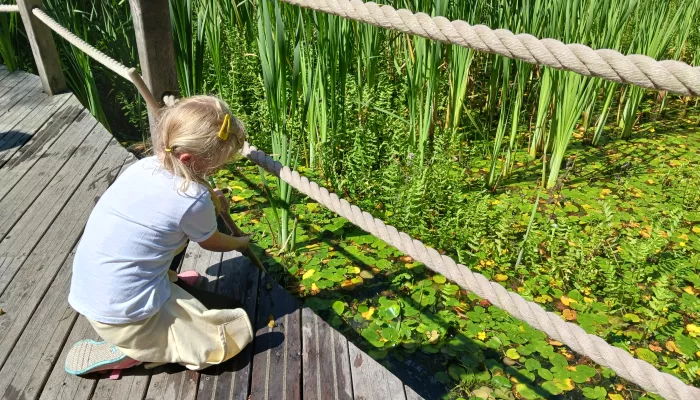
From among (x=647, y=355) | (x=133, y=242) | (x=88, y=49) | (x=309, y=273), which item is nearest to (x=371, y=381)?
(x=133, y=242)

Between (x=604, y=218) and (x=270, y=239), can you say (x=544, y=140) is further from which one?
(x=270, y=239)

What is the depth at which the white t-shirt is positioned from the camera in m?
1.45

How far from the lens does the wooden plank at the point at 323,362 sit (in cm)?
148

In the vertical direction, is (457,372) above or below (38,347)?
below

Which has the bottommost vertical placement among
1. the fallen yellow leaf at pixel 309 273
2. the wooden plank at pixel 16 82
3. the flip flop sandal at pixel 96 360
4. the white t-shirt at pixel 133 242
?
the fallen yellow leaf at pixel 309 273

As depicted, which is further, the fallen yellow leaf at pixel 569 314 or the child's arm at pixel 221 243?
the fallen yellow leaf at pixel 569 314

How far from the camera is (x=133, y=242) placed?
1452 mm

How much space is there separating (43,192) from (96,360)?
1.32 meters

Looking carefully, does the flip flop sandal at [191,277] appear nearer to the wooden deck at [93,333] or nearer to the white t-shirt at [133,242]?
the wooden deck at [93,333]

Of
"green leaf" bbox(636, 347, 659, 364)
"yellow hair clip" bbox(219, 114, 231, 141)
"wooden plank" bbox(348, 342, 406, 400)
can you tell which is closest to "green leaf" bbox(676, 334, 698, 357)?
"green leaf" bbox(636, 347, 659, 364)

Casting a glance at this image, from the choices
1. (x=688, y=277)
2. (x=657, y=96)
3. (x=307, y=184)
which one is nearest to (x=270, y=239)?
(x=307, y=184)

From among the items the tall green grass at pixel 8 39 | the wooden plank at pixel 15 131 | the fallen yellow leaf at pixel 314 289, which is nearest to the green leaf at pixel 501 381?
the fallen yellow leaf at pixel 314 289

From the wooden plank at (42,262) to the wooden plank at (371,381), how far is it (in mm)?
1015

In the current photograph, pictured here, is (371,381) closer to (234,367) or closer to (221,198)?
(234,367)
